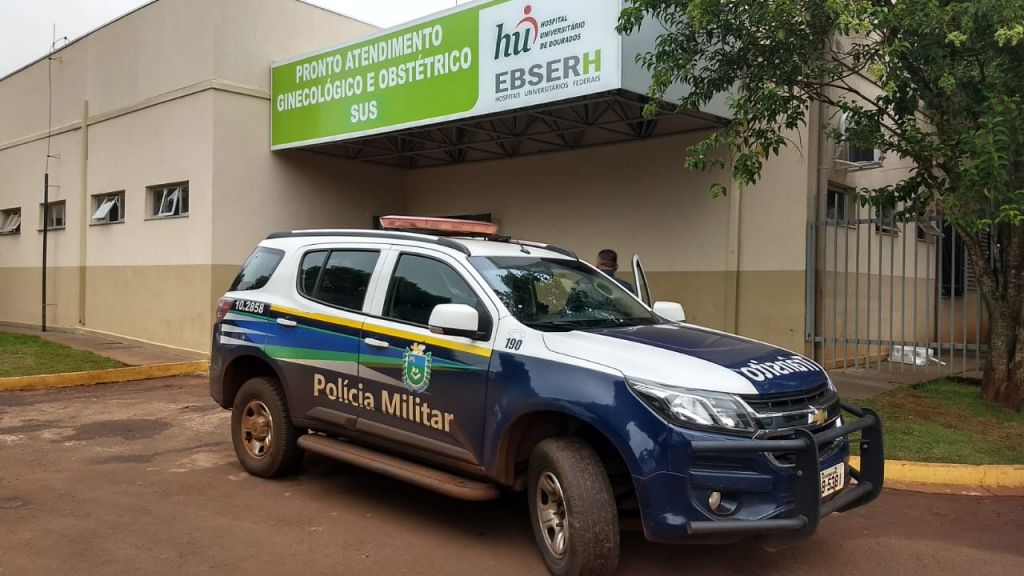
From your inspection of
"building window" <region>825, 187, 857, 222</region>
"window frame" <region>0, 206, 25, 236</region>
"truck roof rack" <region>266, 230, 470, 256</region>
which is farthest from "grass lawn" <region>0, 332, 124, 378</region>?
"building window" <region>825, 187, 857, 222</region>

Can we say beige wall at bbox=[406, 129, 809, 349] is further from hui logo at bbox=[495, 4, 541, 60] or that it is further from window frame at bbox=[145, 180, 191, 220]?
window frame at bbox=[145, 180, 191, 220]

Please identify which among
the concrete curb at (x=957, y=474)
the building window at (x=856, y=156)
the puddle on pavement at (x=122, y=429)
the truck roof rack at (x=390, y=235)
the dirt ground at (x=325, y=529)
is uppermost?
the building window at (x=856, y=156)

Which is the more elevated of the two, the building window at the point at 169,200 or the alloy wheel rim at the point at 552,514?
the building window at the point at 169,200

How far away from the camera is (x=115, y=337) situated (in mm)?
14945

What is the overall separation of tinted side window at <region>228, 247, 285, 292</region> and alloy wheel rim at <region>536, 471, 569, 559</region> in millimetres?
2978

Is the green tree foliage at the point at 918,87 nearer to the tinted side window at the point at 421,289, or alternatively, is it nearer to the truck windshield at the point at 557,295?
the truck windshield at the point at 557,295

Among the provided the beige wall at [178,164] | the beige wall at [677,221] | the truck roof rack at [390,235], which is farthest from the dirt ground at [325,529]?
the beige wall at [178,164]

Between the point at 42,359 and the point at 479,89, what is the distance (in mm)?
7684

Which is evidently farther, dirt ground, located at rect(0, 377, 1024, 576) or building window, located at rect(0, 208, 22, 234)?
building window, located at rect(0, 208, 22, 234)

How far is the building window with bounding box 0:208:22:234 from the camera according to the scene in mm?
18375

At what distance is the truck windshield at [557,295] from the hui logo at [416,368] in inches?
23.2

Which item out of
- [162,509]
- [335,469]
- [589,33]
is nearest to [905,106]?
[589,33]

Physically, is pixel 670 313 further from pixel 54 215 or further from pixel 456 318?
pixel 54 215

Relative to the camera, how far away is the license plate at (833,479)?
13.0 ft
